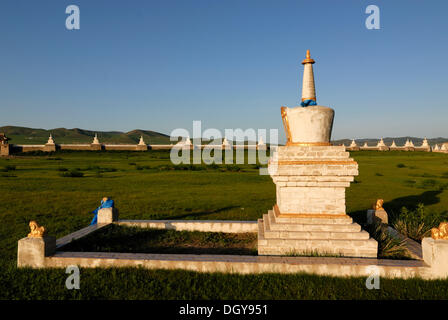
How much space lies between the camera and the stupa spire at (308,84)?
7598mm

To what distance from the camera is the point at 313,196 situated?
23.4 ft

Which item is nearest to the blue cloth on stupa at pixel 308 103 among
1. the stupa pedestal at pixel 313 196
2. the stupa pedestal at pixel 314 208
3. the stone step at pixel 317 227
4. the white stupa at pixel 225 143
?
the stupa pedestal at pixel 313 196

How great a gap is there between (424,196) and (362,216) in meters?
9.09

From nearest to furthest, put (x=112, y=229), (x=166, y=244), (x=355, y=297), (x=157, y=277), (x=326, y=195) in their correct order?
1. (x=355, y=297)
2. (x=157, y=277)
3. (x=326, y=195)
4. (x=166, y=244)
5. (x=112, y=229)

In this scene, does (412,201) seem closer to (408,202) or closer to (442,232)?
(408,202)

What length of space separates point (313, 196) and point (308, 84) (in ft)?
9.82

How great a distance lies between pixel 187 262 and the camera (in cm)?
592

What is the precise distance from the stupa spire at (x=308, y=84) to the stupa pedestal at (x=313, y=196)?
42cm

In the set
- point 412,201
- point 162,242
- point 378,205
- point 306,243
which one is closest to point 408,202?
point 412,201

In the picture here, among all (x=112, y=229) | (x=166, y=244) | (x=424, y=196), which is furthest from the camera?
(x=424, y=196)

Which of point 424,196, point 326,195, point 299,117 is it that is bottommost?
point 424,196

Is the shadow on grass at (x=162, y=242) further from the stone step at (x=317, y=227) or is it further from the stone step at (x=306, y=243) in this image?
the stone step at (x=317, y=227)
